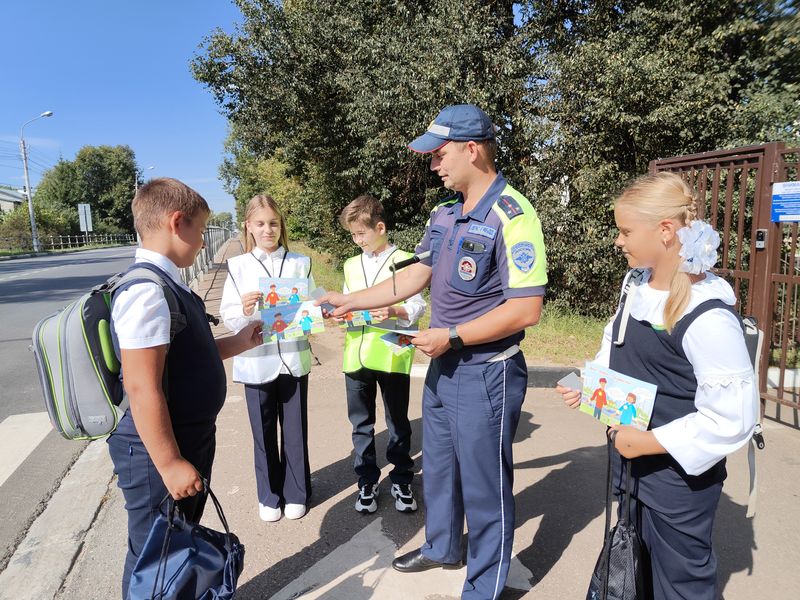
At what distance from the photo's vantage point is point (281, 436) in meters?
3.26

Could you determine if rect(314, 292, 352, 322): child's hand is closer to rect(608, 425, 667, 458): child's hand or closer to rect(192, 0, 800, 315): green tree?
rect(608, 425, 667, 458): child's hand

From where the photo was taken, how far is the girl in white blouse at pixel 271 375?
124 inches

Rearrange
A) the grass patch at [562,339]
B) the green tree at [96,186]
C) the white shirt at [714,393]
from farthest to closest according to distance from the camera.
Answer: the green tree at [96,186] < the grass patch at [562,339] < the white shirt at [714,393]

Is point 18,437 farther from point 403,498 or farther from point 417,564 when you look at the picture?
point 417,564

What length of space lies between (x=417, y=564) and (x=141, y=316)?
6.30ft

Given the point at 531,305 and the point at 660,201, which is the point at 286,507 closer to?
the point at 531,305

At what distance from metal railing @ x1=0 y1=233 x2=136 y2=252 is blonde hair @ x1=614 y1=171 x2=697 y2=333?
45.7 metres

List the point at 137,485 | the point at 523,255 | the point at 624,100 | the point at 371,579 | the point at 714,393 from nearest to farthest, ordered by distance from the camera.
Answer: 1. the point at 714,393
2. the point at 137,485
3. the point at 523,255
4. the point at 371,579
5. the point at 624,100

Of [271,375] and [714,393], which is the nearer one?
[714,393]

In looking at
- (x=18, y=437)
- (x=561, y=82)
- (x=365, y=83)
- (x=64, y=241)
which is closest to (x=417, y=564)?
(x=18, y=437)

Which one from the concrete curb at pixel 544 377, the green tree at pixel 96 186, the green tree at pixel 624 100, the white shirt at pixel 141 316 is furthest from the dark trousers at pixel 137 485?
the green tree at pixel 96 186

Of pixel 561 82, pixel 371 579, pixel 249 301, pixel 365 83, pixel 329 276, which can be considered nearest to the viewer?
pixel 371 579

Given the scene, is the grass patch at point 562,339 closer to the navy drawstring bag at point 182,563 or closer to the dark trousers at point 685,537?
the dark trousers at point 685,537

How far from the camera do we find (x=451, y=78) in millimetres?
8789
